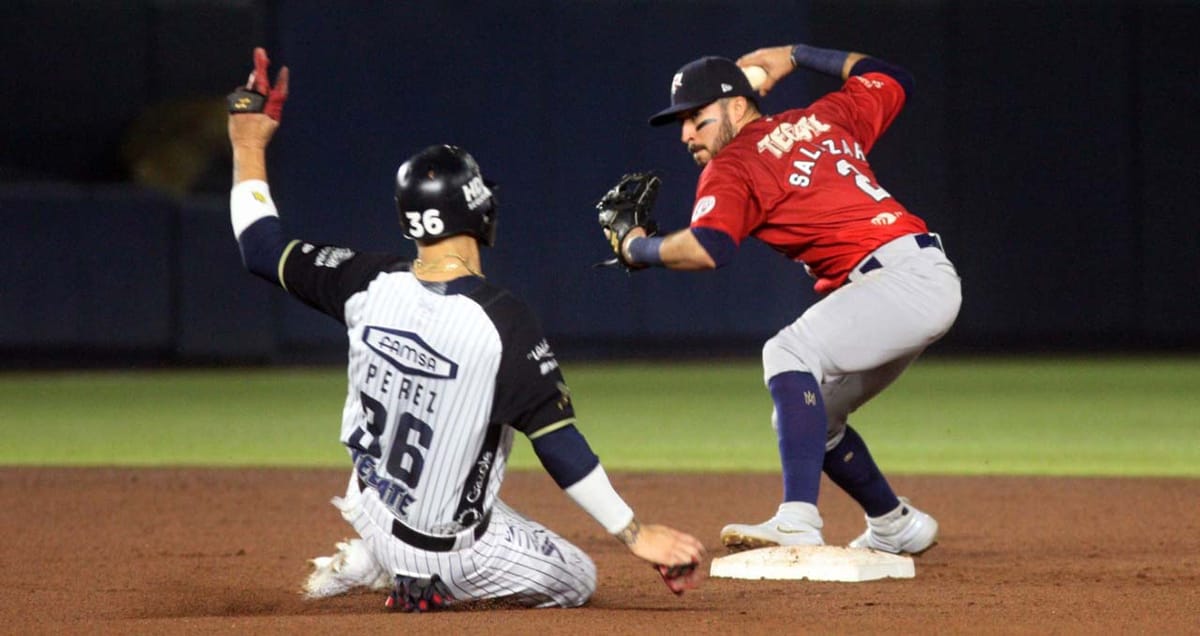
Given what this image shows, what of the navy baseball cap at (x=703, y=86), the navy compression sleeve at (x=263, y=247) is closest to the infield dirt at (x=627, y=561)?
the navy compression sleeve at (x=263, y=247)

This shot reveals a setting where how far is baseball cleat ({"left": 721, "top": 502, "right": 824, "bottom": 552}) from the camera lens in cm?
473

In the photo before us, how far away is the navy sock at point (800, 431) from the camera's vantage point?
484 cm

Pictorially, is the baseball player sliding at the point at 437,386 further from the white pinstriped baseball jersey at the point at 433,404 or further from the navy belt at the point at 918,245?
the navy belt at the point at 918,245

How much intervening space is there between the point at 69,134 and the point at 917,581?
13.9 metres

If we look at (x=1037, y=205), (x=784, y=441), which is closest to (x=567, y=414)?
(x=784, y=441)

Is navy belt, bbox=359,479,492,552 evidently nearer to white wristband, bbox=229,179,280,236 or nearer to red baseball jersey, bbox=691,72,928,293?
white wristband, bbox=229,179,280,236

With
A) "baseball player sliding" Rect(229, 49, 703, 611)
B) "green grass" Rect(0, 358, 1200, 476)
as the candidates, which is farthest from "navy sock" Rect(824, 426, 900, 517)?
"green grass" Rect(0, 358, 1200, 476)

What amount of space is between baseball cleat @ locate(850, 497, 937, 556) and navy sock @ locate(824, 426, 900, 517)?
38 mm

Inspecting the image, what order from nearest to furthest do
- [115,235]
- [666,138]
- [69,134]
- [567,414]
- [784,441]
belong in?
[567,414]
[784,441]
[115,235]
[666,138]
[69,134]

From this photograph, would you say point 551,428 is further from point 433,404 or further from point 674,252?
point 674,252

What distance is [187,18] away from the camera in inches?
661

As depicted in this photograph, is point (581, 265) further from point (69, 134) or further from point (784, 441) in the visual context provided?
point (784, 441)

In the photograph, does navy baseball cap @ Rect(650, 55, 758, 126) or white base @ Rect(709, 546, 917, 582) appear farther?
navy baseball cap @ Rect(650, 55, 758, 126)

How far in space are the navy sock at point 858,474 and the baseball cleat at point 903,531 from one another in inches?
1.5
